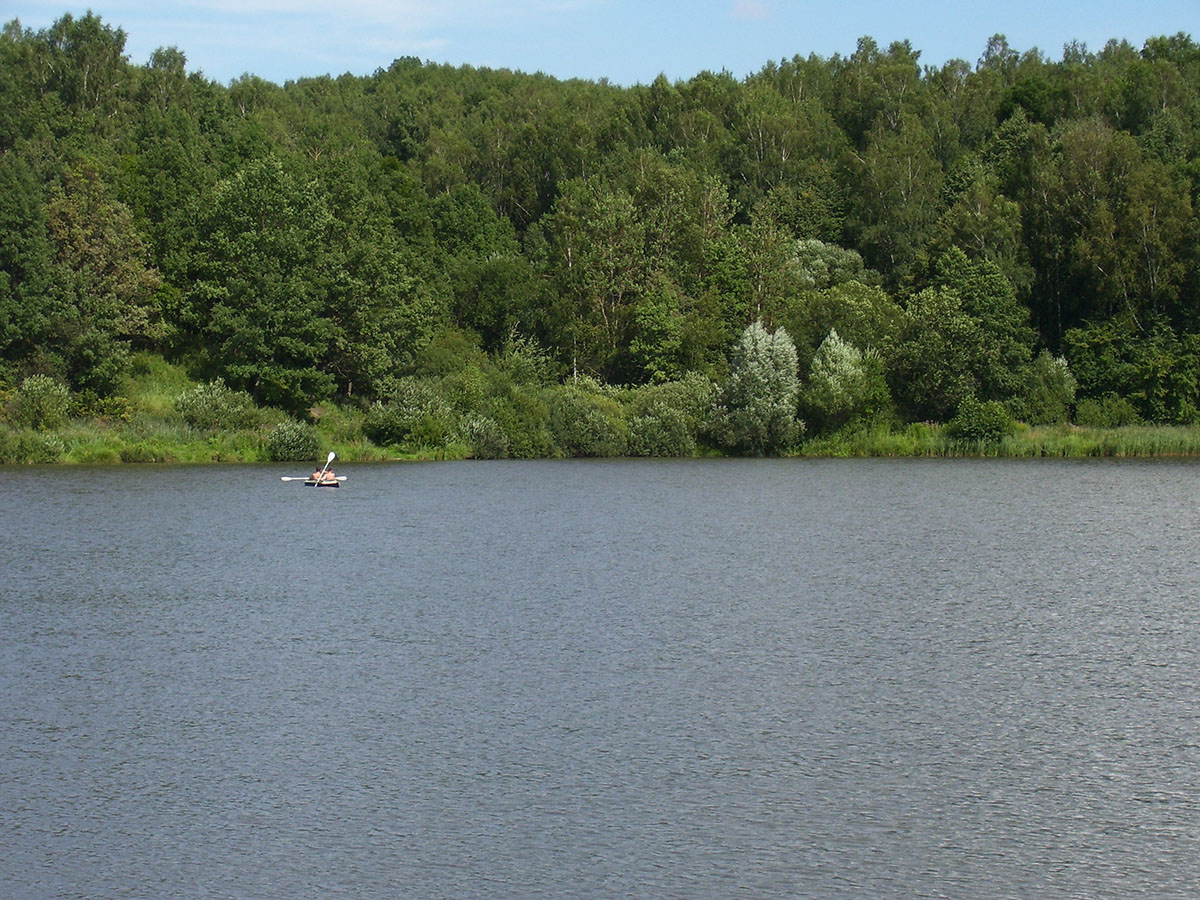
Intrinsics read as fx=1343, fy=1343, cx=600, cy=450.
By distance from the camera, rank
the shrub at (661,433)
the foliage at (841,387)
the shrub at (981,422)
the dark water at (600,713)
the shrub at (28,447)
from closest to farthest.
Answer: the dark water at (600,713)
the shrub at (28,447)
the shrub at (981,422)
the foliage at (841,387)
the shrub at (661,433)

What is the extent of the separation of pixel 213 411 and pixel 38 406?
7892 millimetres

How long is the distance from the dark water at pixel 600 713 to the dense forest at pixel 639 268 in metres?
33.0

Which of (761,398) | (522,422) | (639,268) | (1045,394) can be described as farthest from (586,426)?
(1045,394)

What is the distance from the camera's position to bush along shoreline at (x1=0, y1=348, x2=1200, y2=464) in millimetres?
65562

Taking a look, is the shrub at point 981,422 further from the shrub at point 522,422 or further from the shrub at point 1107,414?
the shrub at point 522,422

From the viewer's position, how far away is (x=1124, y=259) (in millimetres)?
78250

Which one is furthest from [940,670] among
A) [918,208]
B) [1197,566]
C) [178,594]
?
[918,208]

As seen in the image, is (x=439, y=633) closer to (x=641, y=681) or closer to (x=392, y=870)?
(x=641, y=681)

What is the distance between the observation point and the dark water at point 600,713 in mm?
12883

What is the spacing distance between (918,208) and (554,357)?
94.1 feet

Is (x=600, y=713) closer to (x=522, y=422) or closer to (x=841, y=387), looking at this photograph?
(x=522, y=422)

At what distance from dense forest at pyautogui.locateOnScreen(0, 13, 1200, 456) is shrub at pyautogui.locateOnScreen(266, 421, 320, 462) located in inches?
147

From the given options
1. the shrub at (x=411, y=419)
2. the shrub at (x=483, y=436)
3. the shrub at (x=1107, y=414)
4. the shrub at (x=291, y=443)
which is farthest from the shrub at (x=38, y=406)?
the shrub at (x=1107, y=414)

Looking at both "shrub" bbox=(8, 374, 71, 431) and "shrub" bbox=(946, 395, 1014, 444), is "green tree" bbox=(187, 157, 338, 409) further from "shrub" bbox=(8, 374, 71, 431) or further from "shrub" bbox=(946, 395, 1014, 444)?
"shrub" bbox=(946, 395, 1014, 444)
